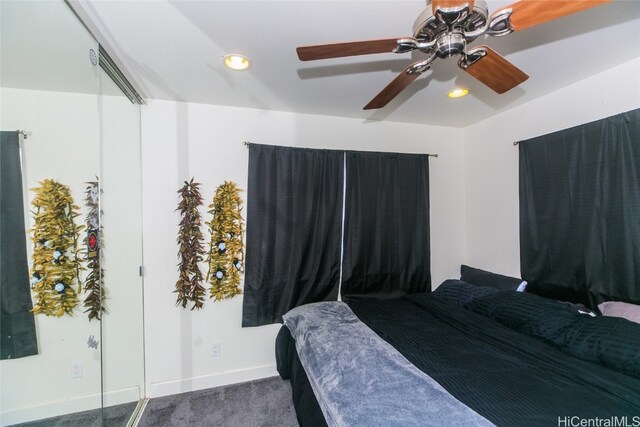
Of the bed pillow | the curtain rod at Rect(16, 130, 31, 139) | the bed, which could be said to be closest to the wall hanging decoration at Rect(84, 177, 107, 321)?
the curtain rod at Rect(16, 130, 31, 139)

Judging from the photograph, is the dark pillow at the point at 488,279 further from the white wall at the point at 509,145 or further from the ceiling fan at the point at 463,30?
the ceiling fan at the point at 463,30

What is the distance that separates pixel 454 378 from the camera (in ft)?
4.69

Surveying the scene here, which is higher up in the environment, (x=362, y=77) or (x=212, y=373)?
(x=362, y=77)

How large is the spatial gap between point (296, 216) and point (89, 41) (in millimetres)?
1880

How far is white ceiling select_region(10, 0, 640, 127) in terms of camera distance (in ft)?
4.61

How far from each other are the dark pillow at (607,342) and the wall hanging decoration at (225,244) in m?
2.48

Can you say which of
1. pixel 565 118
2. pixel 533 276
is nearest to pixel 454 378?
pixel 533 276

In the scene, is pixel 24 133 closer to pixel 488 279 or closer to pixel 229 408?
pixel 229 408

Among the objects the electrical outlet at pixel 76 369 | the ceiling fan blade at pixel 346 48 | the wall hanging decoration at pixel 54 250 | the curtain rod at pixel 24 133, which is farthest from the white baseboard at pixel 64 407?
the ceiling fan blade at pixel 346 48

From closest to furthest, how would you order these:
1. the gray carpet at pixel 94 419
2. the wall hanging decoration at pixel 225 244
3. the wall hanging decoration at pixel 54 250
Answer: the wall hanging decoration at pixel 54 250 → the gray carpet at pixel 94 419 → the wall hanging decoration at pixel 225 244

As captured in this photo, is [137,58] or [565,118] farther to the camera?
[565,118]

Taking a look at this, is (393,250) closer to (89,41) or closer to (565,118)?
(565,118)

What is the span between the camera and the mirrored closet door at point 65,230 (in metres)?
1.34

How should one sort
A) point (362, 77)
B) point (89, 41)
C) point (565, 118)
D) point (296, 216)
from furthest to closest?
point (296, 216) → point (565, 118) → point (362, 77) → point (89, 41)
